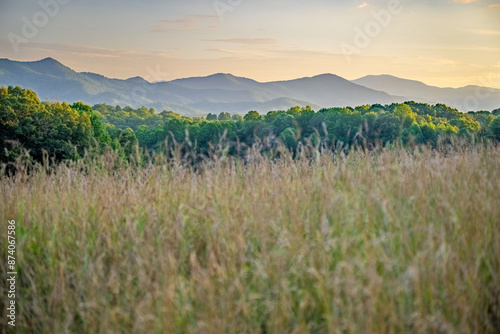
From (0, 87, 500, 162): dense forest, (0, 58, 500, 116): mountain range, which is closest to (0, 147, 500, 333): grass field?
(0, 87, 500, 162): dense forest

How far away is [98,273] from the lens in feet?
10.1

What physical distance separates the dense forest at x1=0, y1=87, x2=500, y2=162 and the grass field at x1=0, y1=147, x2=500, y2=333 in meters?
1.10

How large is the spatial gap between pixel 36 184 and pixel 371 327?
4.48 meters

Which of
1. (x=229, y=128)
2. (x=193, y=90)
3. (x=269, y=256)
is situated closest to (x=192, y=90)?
(x=193, y=90)

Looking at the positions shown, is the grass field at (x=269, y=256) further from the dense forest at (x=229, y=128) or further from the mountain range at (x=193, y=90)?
the mountain range at (x=193, y=90)

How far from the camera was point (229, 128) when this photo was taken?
1631 inches

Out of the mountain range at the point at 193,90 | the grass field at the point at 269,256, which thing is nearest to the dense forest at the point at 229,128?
the grass field at the point at 269,256

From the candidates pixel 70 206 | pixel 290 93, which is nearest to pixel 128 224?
pixel 70 206

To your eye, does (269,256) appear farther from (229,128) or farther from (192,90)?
(192,90)

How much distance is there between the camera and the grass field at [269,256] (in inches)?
92.7

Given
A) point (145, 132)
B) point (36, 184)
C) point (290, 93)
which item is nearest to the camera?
point (36, 184)

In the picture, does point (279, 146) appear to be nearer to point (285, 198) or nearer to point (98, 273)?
point (285, 198)

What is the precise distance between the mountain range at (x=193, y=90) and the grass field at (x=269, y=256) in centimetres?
8274

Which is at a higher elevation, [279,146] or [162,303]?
[279,146]
